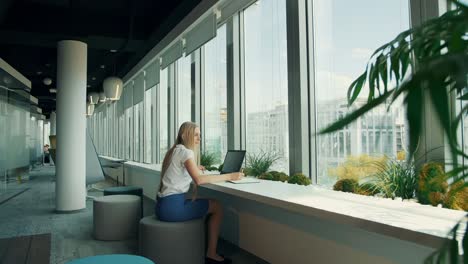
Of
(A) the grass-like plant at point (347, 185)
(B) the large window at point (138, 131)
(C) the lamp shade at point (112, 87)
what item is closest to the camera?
(A) the grass-like plant at point (347, 185)

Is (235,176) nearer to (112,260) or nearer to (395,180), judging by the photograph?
(395,180)

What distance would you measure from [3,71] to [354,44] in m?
7.67

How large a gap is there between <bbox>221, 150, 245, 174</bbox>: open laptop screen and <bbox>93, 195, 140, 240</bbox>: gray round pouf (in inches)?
52.0

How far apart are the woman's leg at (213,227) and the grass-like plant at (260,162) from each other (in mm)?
784

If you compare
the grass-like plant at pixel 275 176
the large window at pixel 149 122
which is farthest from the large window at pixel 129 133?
the grass-like plant at pixel 275 176

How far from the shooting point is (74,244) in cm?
414

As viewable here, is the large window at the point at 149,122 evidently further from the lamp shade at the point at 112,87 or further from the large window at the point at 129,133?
the large window at the point at 129,133

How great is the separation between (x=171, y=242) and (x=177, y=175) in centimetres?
62

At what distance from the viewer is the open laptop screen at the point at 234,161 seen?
3781 millimetres

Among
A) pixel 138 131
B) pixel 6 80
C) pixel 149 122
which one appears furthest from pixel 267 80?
pixel 6 80

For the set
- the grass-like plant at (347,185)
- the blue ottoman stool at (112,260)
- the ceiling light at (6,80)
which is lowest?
the blue ottoman stool at (112,260)

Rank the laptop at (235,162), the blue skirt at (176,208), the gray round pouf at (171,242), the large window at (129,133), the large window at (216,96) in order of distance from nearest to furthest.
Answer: the gray round pouf at (171,242)
the blue skirt at (176,208)
the laptop at (235,162)
the large window at (216,96)
the large window at (129,133)

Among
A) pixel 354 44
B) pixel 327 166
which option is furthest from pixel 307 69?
pixel 327 166

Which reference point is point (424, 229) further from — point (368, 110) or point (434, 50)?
point (368, 110)
